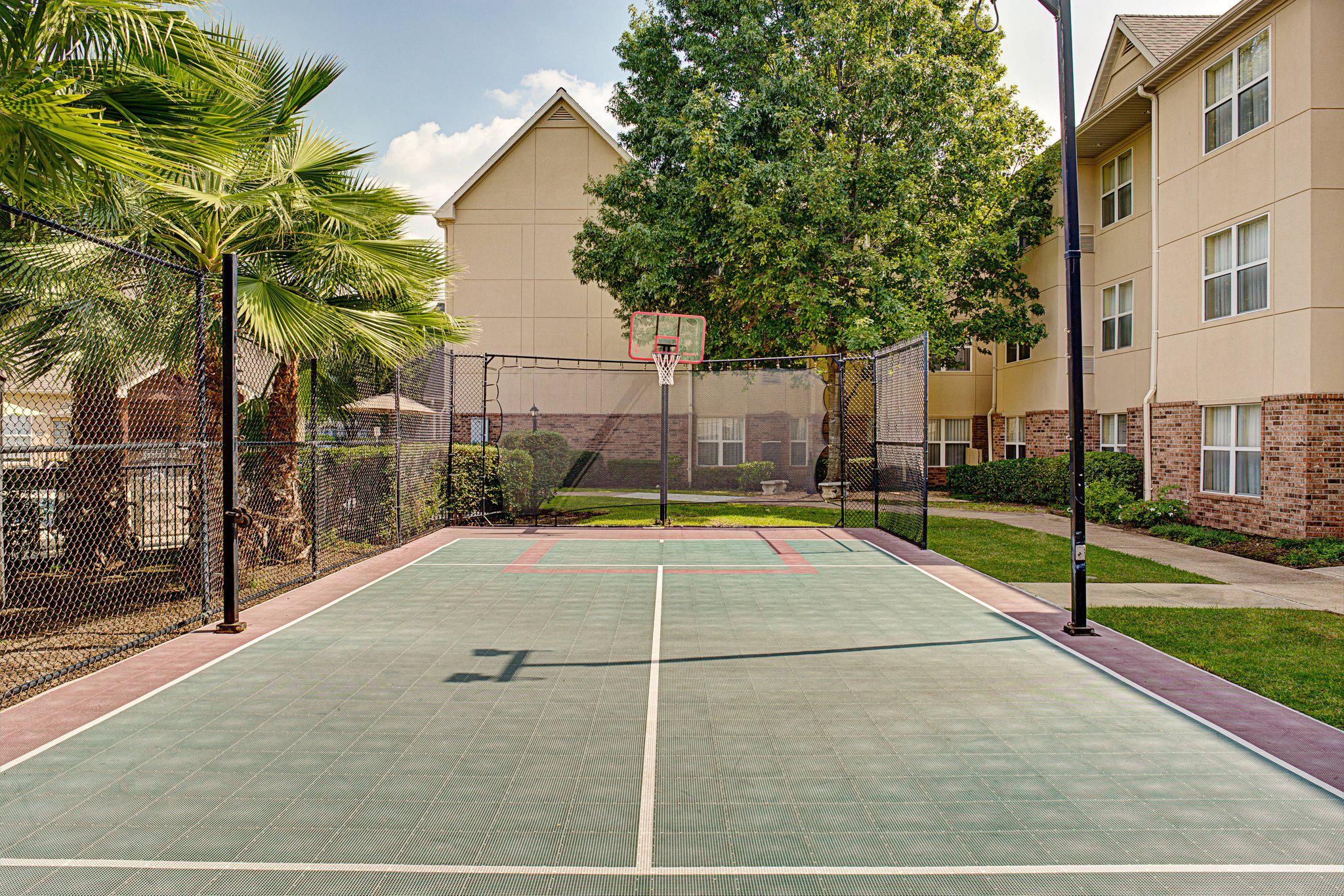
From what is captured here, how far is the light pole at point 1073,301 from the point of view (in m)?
6.96

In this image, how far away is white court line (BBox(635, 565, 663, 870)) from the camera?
3475 mm

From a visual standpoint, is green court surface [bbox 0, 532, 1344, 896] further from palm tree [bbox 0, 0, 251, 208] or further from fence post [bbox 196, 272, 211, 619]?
palm tree [bbox 0, 0, 251, 208]

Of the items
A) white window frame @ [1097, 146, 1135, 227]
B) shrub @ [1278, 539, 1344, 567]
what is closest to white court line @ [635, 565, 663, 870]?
shrub @ [1278, 539, 1344, 567]

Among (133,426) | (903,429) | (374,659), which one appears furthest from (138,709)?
(903,429)

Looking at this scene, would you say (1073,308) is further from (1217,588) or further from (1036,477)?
(1036,477)

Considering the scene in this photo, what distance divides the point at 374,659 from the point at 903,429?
14.1 metres

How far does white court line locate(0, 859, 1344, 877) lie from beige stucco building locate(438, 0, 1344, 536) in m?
11.5

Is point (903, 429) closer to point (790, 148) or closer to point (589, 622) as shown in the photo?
point (790, 148)

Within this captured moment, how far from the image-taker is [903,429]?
18.2 meters

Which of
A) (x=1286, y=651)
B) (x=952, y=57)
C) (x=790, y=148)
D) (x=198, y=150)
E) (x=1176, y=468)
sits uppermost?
(x=952, y=57)

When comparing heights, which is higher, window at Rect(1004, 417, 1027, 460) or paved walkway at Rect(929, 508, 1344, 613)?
window at Rect(1004, 417, 1027, 460)

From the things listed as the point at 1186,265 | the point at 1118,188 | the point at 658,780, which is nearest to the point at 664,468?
the point at 1186,265

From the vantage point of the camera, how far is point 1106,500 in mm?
16625

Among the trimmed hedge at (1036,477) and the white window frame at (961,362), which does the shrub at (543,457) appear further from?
the white window frame at (961,362)
